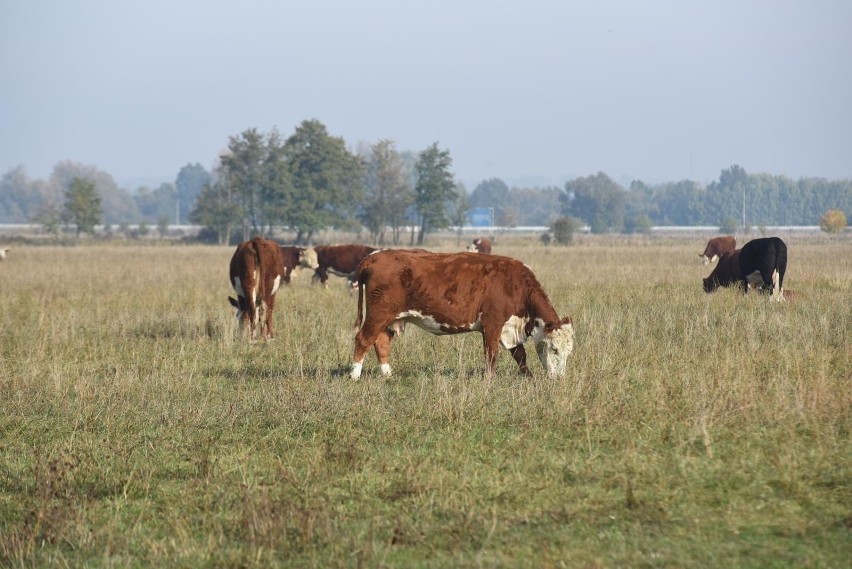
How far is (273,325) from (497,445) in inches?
332

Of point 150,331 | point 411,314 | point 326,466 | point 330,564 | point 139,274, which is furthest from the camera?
point 139,274

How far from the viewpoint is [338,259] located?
26531 millimetres

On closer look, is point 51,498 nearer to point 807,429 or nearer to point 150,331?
point 807,429

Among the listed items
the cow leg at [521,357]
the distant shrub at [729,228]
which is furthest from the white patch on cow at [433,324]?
the distant shrub at [729,228]

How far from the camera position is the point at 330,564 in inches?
232

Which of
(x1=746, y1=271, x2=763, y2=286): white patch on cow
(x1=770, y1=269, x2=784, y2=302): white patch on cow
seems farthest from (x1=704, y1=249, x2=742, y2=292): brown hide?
(x1=770, y1=269, x2=784, y2=302): white patch on cow

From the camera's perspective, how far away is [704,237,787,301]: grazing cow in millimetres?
19734

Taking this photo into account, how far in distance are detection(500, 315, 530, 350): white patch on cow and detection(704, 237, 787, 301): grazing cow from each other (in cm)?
876

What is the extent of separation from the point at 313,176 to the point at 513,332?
62019 mm

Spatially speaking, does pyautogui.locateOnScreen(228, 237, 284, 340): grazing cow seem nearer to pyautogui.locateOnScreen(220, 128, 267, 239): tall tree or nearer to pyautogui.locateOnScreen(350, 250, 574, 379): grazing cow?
A: pyautogui.locateOnScreen(350, 250, 574, 379): grazing cow

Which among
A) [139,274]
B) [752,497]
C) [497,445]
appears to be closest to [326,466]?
[497,445]

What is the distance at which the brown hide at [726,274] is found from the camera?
20922 millimetres

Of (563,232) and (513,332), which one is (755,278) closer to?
(513,332)

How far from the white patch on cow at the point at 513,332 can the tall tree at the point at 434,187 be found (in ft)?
213
